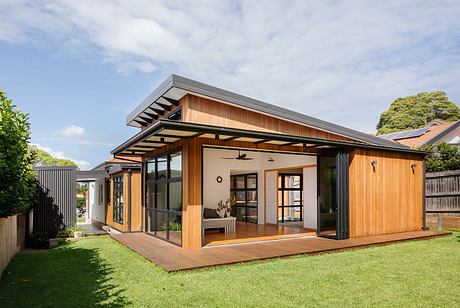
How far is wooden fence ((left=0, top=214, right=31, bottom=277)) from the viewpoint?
6.13m

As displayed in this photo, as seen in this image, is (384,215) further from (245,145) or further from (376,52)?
(376,52)

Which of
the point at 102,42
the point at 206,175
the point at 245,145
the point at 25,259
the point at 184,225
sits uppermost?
the point at 102,42

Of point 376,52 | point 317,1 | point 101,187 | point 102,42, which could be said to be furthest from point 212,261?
point 376,52

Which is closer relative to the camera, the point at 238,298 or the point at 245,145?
the point at 238,298

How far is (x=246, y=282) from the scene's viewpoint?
213 inches

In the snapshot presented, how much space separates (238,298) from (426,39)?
46.8 feet

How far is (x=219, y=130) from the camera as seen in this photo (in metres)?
7.04

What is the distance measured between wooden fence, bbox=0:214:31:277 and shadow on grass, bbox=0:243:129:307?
218mm

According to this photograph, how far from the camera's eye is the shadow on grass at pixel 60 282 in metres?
4.64

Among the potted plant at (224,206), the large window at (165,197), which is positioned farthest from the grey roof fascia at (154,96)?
the potted plant at (224,206)

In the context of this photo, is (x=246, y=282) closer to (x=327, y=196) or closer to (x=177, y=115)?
(x=327, y=196)

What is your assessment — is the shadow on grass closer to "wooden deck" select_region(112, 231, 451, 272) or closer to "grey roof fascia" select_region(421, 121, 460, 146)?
"wooden deck" select_region(112, 231, 451, 272)

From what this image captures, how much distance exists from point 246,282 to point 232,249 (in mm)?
2463

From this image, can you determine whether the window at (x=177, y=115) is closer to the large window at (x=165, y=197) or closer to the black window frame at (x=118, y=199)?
the large window at (x=165, y=197)
